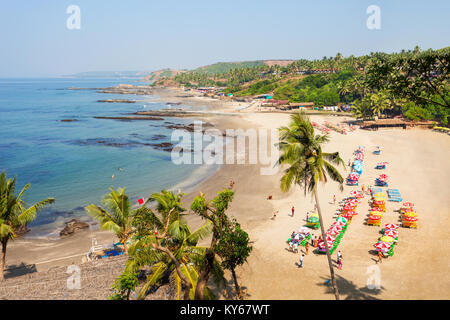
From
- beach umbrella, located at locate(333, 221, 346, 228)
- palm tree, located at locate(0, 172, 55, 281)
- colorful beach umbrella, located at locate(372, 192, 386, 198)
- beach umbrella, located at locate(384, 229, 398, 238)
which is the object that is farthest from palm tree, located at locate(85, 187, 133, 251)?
colorful beach umbrella, located at locate(372, 192, 386, 198)

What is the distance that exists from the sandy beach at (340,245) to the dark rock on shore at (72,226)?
2.81 ft

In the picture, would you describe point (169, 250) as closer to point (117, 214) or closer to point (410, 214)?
point (117, 214)

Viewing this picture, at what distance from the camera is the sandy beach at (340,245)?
16688 millimetres

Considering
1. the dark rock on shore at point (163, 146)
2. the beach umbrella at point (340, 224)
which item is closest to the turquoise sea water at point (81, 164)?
the dark rock on shore at point (163, 146)

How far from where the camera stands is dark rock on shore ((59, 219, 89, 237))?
87.4 ft

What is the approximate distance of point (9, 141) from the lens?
62.8 metres

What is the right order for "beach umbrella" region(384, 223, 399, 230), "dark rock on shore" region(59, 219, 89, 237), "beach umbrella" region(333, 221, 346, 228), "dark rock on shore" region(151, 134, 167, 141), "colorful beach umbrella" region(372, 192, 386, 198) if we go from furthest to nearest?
"dark rock on shore" region(151, 134, 167, 141) < "colorful beach umbrella" region(372, 192, 386, 198) < "dark rock on shore" region(59, 219, 89, 237) < "beach umbrella" region(333, 221, 346, 228) < "beach umbrella" region(384, 223, 399, 230)

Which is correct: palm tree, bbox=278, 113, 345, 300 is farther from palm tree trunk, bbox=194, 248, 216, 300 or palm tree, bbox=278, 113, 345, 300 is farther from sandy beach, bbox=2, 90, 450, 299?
palm tree trunk, bbox=194, 248, 216, 300

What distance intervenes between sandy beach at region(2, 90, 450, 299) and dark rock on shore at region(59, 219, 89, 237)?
86 cm

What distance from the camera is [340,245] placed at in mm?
21688

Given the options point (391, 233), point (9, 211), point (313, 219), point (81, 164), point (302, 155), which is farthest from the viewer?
point (81, 164)

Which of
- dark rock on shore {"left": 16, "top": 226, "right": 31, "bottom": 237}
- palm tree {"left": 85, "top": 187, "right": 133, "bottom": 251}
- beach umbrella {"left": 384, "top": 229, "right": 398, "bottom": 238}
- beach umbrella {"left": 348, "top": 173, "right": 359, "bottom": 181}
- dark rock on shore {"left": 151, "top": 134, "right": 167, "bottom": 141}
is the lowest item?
dark rock on shore {"left": 16, "top": 226, "right": 31, "bottom": 237}

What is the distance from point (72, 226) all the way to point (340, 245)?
78.0ft

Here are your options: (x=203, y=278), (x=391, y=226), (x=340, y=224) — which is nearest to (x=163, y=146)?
(x=340, y=224)
